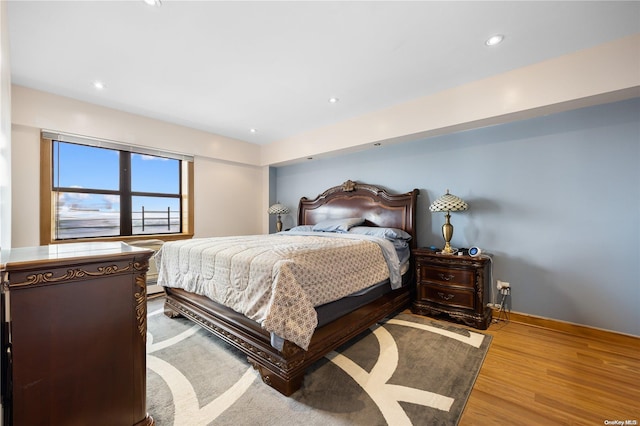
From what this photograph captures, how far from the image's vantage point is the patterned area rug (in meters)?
1.46

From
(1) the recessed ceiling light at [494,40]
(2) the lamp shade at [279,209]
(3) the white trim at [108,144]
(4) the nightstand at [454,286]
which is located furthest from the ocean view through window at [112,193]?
(1) the recessed ceiling light at [494,40]

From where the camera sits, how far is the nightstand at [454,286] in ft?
8.66

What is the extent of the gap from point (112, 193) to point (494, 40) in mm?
4816

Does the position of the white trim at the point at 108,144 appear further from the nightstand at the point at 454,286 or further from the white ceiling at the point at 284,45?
the nightstand at the point at 454,286

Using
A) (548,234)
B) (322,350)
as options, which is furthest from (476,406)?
(548,234)

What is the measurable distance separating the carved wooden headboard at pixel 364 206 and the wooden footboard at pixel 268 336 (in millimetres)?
1132

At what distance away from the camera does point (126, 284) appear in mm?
1189

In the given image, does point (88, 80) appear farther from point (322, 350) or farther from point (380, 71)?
point (322, 350)

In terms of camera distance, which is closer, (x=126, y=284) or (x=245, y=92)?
(x=126, y=284)

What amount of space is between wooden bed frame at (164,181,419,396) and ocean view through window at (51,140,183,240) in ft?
5.37

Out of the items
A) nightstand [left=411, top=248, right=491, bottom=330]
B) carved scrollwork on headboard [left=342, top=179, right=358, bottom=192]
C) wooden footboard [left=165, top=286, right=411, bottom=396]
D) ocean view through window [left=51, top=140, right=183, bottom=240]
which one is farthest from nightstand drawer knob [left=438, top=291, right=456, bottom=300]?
ocean view through window [left=51, top=140, right=183, bottom=240]

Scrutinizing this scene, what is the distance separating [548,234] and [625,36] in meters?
1.77

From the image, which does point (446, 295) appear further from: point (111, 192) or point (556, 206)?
point (111, 192)

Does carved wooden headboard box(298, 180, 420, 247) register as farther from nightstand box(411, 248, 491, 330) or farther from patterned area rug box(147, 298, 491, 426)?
patterned area rug box(147, 298, 491, 426)
